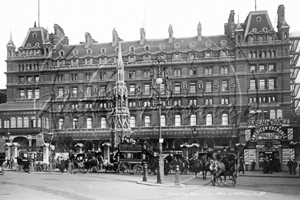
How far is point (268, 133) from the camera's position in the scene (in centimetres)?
2970

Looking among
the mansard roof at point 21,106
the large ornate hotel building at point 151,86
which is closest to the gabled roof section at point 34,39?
the large ornate hotel building at point 151,86

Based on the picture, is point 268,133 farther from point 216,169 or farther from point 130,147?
point 216,169

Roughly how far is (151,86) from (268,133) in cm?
2085

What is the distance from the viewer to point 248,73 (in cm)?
4397

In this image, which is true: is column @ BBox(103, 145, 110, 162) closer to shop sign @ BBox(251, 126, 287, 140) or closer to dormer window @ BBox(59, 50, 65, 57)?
shop sign @ BBox(251, 126, 287, 140)

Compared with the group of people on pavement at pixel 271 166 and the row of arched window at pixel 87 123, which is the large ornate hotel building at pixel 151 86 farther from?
the group of people on pavement at pixel 271 166

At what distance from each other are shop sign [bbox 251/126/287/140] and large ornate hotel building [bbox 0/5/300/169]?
12027 mm

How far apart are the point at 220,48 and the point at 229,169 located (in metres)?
33.6

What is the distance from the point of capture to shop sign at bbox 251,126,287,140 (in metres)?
29.0

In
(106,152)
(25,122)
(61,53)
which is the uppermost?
(61,53)

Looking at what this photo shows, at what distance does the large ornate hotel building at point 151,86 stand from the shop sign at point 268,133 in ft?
39.5

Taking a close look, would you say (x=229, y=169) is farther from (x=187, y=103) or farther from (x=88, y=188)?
(x=187, y=103)

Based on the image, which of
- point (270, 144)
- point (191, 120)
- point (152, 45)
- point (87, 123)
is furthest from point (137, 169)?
point (152, 45)

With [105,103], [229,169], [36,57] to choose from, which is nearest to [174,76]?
[105,103]
